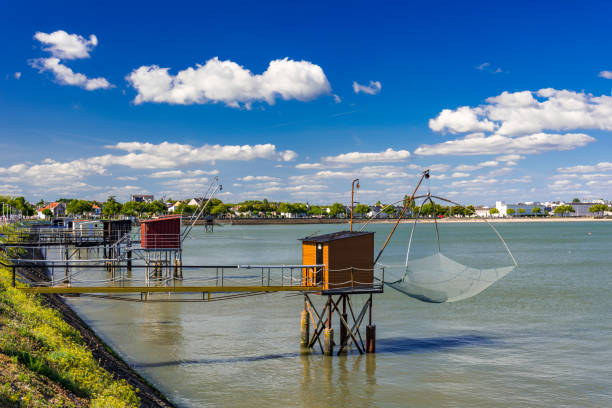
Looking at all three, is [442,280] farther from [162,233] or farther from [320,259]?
[162,233]

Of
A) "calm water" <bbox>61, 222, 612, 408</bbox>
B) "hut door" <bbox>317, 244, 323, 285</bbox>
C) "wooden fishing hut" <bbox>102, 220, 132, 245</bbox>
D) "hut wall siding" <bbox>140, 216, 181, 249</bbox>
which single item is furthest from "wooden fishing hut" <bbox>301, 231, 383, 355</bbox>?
"wooden fishing hut" <bbox>102, 220, 132, 245</bbox>

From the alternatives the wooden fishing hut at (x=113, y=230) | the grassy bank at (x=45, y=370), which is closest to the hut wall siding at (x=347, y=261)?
the grassy bank at (x=45, y=370)

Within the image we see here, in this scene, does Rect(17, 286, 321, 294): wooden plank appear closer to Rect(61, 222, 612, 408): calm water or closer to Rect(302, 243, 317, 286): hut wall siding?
Rect(302, 243, 317, 286): hut wall siding

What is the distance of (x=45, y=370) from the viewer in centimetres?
1393

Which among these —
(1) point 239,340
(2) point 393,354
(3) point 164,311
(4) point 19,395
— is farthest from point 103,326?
(4) point 19,395

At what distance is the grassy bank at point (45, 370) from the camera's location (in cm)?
1194

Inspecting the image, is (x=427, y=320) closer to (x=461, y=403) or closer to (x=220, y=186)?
(x=461, y=403)

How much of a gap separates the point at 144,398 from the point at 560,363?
20469mm

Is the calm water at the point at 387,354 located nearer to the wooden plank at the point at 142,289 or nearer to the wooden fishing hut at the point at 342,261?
the wooden fishing hut at the point at 342,261

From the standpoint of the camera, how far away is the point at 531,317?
3684cm

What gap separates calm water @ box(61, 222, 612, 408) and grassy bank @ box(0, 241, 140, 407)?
4.77 m

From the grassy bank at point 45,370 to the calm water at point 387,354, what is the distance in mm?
4765

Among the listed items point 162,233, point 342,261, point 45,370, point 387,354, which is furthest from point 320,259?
point 162,233

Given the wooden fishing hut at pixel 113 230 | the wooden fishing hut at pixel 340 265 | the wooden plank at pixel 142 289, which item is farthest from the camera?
the wooden fishing hut at pixel 113 230
